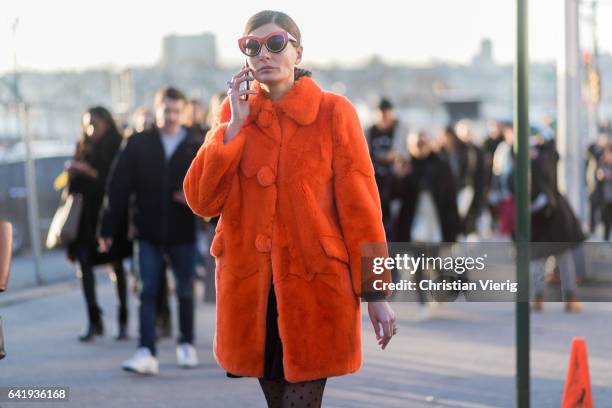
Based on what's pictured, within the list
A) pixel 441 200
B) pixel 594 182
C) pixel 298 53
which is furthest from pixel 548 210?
pixel 594 182

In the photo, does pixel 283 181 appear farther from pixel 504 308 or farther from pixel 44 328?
pixel 504 308

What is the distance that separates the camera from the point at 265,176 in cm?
436

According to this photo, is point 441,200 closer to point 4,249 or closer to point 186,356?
point 186,356

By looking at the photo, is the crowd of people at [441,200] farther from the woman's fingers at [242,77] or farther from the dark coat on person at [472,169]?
the woman's fingers at [242,77]

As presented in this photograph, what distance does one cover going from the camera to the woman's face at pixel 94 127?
9721mm

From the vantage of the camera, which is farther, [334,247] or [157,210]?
[157,210]

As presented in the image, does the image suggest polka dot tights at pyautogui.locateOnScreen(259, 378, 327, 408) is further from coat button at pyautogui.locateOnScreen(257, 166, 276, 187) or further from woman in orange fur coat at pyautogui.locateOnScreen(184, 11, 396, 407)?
coat button at pyautogui.locateOnScreen(257, 166, 276, 187)

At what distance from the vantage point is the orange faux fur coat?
14.2 ft

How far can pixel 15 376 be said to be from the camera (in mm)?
8008

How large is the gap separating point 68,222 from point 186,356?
71.7 inches

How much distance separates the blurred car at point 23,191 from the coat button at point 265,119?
1289 cm

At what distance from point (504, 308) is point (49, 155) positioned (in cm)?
898

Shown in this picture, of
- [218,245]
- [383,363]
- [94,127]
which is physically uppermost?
[94,127]

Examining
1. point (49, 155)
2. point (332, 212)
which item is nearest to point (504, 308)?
point (332, 212)
